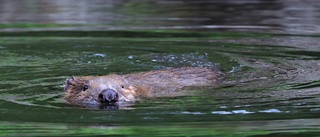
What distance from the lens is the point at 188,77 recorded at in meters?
7.89

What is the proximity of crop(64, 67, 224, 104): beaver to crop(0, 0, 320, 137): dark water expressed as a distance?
0.65 ft

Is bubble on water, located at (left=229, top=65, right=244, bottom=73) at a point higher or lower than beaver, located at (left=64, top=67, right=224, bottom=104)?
lower

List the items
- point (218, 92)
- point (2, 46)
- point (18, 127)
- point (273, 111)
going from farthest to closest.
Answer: point (2, 46), point (218, 92), point (273, 111), point (18, 127)

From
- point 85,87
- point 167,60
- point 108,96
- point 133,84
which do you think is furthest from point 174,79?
point 167,60

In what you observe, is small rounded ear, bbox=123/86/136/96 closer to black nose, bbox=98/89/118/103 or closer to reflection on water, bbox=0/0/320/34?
black nose, bbox=98/89/118/103

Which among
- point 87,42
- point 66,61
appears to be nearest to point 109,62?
point 66,61

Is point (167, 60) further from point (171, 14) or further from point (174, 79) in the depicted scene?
point (171, 14)

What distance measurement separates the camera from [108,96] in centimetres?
658

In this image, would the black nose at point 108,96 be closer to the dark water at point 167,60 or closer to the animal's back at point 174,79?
the dark water at point 167,60

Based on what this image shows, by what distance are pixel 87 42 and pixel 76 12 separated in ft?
12.1

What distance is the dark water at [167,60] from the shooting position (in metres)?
5.75

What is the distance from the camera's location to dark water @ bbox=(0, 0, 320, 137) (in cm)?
575

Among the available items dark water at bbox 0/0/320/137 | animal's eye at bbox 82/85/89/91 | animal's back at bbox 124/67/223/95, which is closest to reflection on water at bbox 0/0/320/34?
dark water at bbox 0/0/320/137

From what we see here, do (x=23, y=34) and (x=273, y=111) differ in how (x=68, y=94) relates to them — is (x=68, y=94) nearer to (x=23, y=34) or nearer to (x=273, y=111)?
(x=273, y=111)
